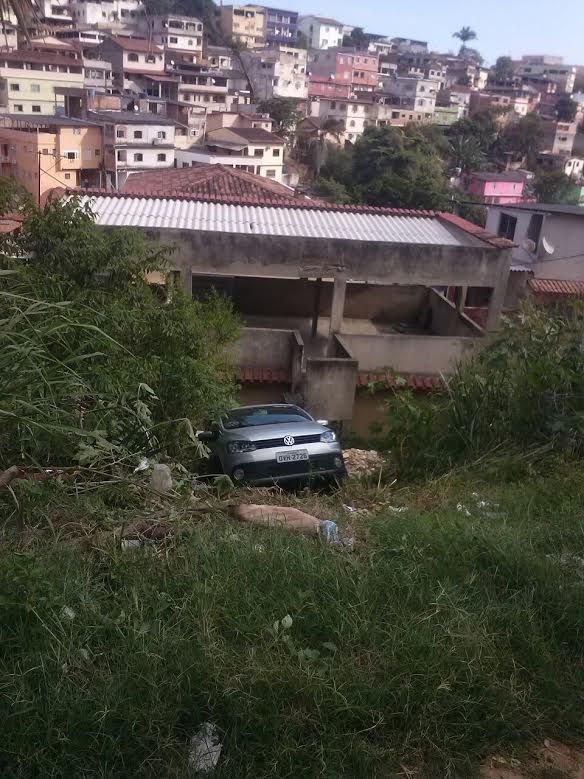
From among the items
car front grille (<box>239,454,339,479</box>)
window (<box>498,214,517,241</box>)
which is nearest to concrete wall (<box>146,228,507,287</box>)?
car front grille (<box>239,454,339,479</box>)

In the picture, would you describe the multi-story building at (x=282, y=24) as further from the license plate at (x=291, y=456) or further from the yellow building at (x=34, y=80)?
the license plate at (x=291, y=456)

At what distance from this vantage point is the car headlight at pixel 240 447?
7.27 meters

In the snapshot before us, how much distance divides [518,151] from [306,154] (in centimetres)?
2367

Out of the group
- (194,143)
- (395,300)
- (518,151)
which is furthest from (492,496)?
(518,151)

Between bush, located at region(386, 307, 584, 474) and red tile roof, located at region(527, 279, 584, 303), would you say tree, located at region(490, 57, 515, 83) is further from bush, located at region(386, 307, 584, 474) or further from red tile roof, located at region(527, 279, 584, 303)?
bush, located at region(386, 307, 584, 474)

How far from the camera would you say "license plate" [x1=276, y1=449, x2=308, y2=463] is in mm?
7273

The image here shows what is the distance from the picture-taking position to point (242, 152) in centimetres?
4219

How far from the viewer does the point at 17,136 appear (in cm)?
3275

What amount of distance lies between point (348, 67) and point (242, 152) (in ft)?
162

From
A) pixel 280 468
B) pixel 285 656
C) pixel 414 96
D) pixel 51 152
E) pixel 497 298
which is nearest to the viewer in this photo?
pixel 285 656

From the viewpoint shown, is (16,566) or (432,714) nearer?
(432,714)

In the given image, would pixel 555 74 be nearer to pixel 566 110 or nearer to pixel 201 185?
pixel 566 110

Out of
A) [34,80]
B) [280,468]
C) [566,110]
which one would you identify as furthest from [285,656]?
[566,110]

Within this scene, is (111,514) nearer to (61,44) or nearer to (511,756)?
(511,756)
